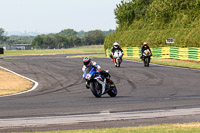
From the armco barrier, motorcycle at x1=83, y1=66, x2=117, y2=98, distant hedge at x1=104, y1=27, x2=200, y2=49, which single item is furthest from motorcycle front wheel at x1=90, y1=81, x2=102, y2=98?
distant hedge at x1=104, y1=27, x2=200, y2=49

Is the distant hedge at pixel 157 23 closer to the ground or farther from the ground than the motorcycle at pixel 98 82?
farther from the ground

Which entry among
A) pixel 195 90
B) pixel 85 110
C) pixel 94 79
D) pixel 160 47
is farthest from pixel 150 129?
pixel 160 47

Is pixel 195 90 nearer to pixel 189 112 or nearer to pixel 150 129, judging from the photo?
pixel 189 112

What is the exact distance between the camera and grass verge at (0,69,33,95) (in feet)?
61.5

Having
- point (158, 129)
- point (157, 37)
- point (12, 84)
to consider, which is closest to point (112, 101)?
point (158, 129)

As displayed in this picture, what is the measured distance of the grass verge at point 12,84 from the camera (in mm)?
18747

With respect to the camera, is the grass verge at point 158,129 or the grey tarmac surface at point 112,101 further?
the grey tarmac surface at point 112,101

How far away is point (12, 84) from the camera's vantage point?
21.3 m

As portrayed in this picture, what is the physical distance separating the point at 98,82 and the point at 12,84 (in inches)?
302

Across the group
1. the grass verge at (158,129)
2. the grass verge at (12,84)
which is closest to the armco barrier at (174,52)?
the grass verge at (12,84)

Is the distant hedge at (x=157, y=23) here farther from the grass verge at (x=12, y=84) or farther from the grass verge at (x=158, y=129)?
the grass verge at (x=158, y=129)

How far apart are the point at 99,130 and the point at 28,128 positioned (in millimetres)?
1543

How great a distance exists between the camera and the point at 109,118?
33.1 ft

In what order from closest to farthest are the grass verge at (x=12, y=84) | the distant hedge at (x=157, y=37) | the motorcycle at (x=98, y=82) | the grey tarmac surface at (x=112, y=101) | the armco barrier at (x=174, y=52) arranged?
the grey tarmac surface at (x=112, y=101)
the motorcycle at (x=98, y=82)
the grass verge at (x=12, y=84)
the armco barrier at (x=174, y=52)
the distant hedge at (x=157, y=37)
